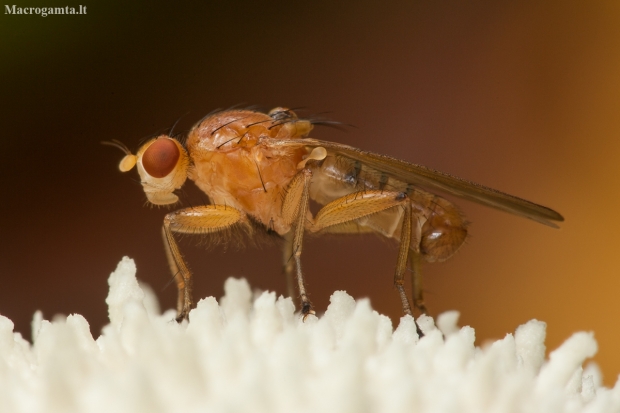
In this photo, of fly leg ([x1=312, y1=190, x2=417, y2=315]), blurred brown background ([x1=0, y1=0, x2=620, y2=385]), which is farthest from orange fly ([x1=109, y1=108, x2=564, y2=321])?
blurred brown background ([x1=0, y1=0, x2=620, y2=385])

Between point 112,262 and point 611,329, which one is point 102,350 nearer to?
point 112,262

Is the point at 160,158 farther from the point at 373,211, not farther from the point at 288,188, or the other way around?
the point at 373,211

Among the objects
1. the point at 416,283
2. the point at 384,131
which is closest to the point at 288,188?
the point at 416,283

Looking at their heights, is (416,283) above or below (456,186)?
below

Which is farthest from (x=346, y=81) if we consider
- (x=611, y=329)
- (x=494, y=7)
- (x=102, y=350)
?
(x=102, y=350)

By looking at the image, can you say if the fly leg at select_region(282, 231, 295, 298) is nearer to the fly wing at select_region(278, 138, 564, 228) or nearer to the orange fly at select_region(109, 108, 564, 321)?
the orange fly at select_region(109, 108, 564, 321)

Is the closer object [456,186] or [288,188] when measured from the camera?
[456,186]

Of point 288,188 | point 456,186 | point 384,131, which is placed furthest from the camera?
point 384,131
